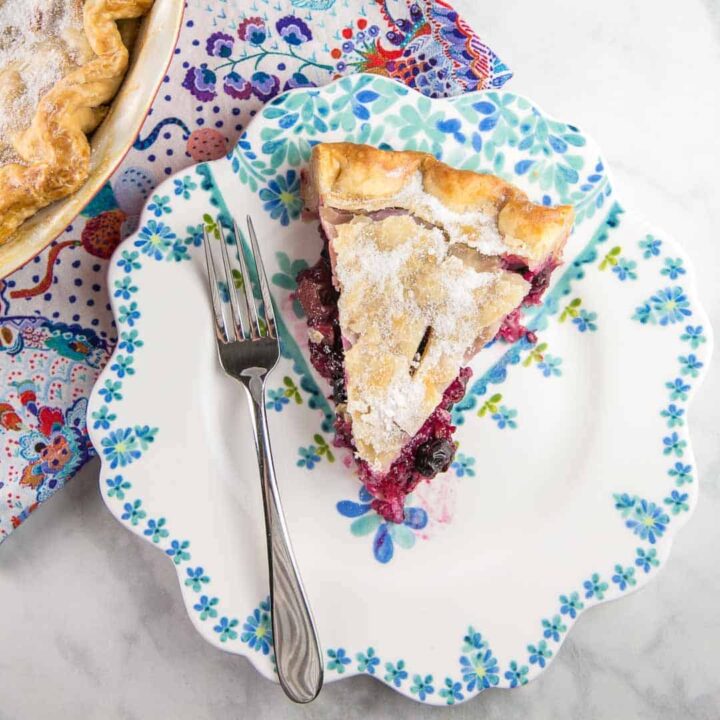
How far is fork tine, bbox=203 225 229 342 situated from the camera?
181 cm

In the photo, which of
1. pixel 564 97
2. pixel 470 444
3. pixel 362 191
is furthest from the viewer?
pixel 564 97

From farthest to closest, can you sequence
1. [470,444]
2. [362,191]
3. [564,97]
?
[564,97] → [470,444] → [362,191]

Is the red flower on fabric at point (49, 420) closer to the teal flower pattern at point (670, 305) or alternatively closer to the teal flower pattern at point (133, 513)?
the teal flower pattern at point (133, 513)

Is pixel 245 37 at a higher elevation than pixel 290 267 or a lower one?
higher

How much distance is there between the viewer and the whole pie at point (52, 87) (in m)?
1.36

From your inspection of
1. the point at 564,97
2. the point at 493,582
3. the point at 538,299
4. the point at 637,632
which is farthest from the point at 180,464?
the point at 564,97

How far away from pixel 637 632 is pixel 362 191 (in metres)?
1.33

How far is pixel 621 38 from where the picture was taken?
2.08 metres

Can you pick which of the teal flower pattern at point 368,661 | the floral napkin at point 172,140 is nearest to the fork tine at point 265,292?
the floral napkin at point 172,140

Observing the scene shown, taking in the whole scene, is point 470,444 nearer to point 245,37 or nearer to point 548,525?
point 548,525

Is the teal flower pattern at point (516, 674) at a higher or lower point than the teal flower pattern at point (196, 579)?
lower

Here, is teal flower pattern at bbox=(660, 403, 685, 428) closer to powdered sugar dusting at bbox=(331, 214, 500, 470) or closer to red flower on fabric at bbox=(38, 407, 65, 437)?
powdered sugar dusting at bbox=(331, 214, 500, 470)

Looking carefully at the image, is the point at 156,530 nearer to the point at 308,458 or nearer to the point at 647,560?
the point at 308,458

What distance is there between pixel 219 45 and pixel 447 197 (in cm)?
71
